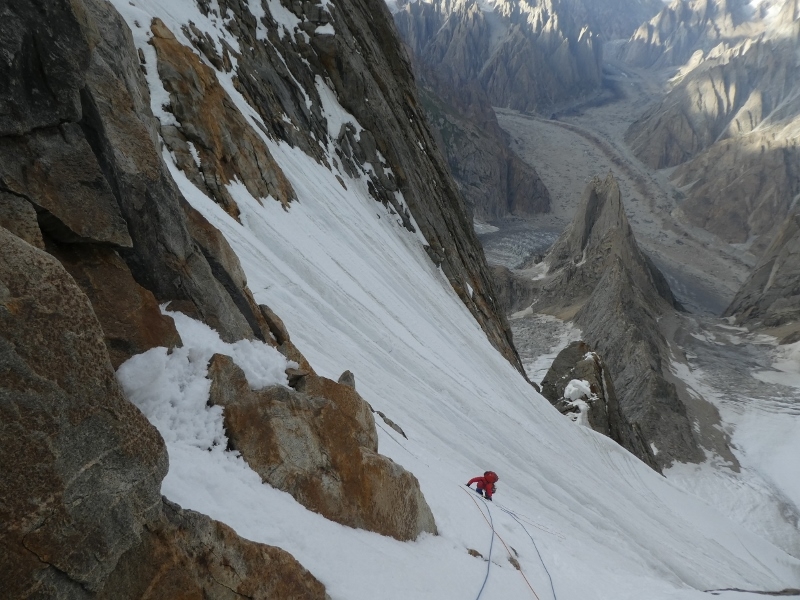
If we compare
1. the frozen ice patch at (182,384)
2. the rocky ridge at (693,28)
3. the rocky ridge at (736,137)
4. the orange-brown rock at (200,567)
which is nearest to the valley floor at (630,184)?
the rocky ridge at (736,137)

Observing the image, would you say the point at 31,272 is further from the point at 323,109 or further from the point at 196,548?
the point at 323,109

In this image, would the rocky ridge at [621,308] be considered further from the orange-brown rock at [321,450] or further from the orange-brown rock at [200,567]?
the orange-brown rock at [200,567]

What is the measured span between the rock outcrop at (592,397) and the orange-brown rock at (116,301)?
2133 centimetres

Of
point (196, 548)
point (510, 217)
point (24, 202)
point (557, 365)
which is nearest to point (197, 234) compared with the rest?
point (24, 202)

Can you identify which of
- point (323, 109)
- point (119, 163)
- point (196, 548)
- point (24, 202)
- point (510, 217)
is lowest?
point (196, 548)

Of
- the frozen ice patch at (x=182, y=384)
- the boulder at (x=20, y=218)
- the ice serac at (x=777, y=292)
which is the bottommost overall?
the frozen ice patch at (x=182, y=384)

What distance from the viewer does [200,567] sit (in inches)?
143

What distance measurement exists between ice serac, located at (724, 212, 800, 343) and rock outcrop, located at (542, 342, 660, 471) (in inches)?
1101

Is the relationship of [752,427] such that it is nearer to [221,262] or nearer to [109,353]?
[221,262]

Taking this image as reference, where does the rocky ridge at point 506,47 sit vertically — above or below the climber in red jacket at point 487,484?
above

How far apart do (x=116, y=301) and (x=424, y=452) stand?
618cm

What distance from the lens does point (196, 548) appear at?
3654 mm

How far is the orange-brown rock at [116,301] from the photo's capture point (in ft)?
14.6

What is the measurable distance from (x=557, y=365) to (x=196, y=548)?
25.5 meters
